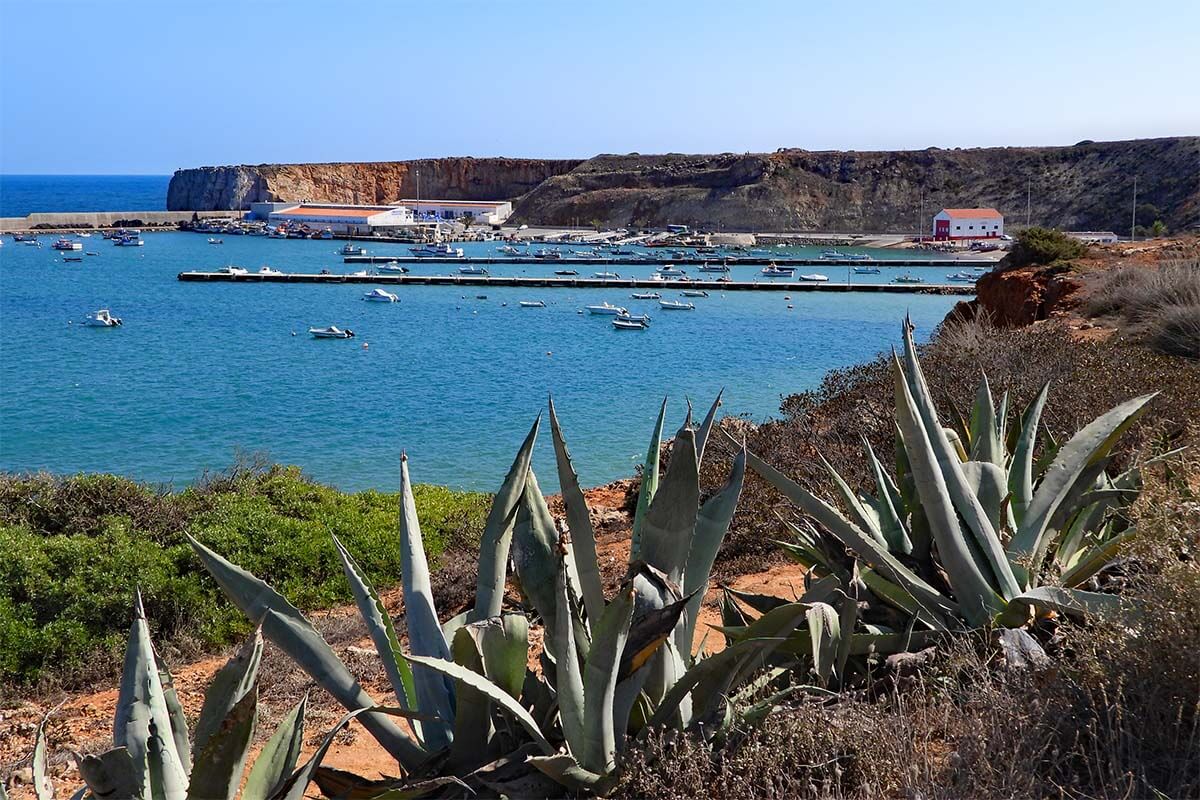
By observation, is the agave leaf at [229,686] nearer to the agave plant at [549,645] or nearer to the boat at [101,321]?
the agave plant at [549,645]

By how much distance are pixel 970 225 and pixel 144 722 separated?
92.7 meters

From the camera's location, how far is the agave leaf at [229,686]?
8.09 ft

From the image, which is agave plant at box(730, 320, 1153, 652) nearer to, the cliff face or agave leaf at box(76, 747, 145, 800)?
agave leaf at box(76, 747, 145, 800)

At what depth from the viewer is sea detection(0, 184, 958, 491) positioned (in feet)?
72.6

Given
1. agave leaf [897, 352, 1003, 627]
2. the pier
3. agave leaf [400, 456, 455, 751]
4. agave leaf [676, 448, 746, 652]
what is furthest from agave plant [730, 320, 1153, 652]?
the pier

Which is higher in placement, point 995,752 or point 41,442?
point 995,752

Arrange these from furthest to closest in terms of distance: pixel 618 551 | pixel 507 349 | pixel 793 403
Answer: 1. pixel 507 349
2. pixel 793 403
3. pixel 618 551

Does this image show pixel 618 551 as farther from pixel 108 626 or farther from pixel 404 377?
pixel 404 377

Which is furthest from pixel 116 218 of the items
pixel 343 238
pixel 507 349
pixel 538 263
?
pixel 507 349

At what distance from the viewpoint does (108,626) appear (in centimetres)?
754

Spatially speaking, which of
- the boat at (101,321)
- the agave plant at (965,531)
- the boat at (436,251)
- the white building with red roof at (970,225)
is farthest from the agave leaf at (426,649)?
the white building with red roof at (970,225)

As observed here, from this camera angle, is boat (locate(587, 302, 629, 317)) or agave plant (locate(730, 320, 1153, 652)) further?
boat (locate(587, 302, 629, 317))

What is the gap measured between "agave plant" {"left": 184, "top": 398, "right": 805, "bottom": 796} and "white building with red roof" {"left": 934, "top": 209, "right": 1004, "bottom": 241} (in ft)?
296

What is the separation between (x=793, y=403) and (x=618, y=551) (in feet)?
11.4
